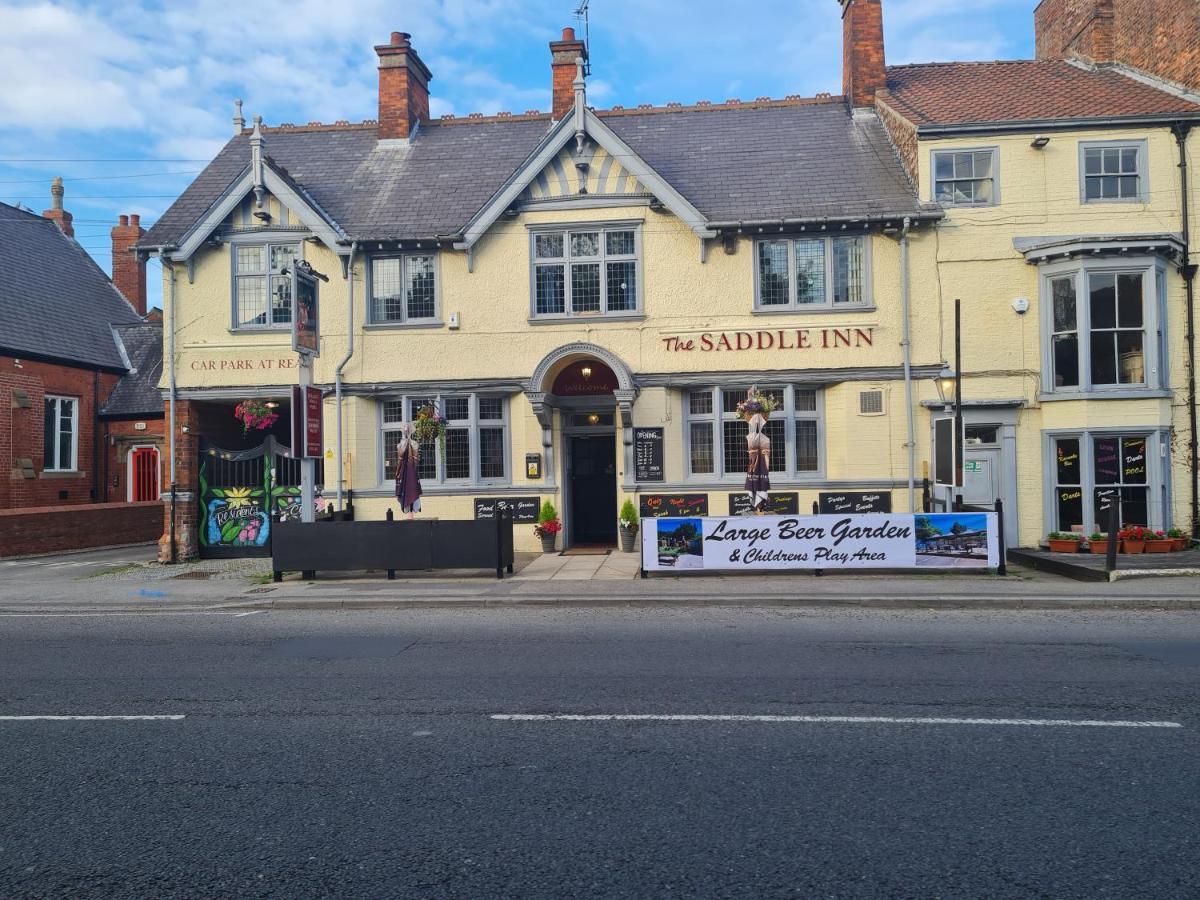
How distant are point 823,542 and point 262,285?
12.6m

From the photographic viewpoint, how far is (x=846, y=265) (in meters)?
17.8

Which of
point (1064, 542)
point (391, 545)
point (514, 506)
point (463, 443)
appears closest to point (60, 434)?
point (463, 443)

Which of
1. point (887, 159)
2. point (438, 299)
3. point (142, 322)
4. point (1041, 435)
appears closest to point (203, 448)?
point (438, 299)

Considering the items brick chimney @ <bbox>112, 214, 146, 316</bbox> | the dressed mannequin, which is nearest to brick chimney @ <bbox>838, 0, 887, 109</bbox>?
the dressed mannequin

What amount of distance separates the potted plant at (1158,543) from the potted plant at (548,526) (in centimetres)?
1077

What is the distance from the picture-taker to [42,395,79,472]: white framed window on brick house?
25.6 meters

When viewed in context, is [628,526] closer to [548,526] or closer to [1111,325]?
[548,526]

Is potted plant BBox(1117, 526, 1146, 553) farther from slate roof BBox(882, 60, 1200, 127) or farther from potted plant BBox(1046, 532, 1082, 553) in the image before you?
slate roof BBox(882, 60, 1200, 127)

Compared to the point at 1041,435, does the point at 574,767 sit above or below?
below

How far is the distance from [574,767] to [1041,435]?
1476cm

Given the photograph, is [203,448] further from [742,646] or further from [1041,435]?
[1041,435]

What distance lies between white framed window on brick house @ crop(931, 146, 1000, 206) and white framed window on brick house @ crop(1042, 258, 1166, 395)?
2.07 metres

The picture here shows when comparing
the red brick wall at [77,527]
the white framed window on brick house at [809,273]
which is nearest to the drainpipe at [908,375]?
the white framed window on brick house at [809,273]

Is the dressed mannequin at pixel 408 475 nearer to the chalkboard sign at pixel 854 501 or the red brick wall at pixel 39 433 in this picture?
the chalkboard sign at pixel 854 501
